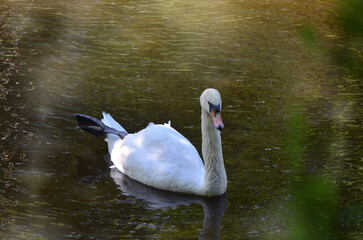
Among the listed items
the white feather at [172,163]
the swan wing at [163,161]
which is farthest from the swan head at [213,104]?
the swan wing at [163,161]

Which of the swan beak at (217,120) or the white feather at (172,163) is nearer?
the swan beak at (217,120)

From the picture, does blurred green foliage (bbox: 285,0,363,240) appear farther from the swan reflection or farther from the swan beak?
the swan reflection

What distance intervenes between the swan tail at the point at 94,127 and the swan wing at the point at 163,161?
0.59m

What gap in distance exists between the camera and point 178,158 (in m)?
6.39

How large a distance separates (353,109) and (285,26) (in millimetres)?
5090

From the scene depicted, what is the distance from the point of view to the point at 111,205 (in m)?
6.07

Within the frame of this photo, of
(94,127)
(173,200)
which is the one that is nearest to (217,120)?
(173,200)

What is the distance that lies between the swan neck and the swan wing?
0.14 m

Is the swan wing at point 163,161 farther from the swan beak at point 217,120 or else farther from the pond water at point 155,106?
the swan beak at point 217,120

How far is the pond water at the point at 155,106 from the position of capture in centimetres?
579

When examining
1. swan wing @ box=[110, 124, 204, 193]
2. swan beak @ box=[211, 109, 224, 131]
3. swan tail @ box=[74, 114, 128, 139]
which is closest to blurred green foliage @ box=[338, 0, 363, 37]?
swan beak @ box=[211, 109, 224, 131]

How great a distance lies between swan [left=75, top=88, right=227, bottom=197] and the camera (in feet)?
20.3

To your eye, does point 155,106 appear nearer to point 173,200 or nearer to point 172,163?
point 172,163

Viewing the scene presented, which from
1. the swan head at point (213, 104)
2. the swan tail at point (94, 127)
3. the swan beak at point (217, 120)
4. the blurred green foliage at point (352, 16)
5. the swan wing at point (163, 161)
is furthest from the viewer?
the swan tail at point (94, 127)
